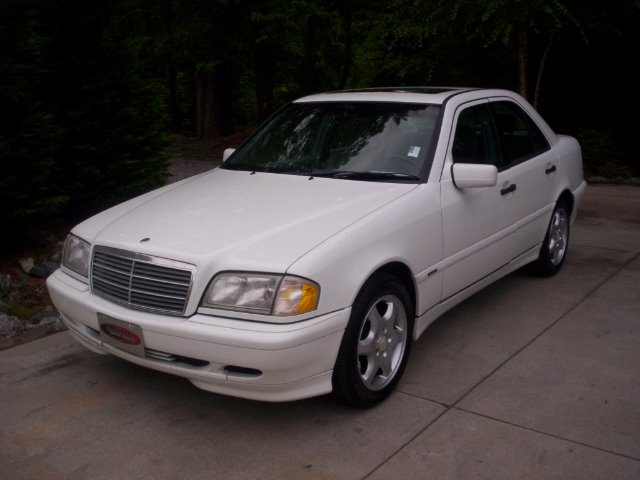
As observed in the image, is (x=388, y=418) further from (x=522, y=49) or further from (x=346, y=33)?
(x=346, y=33)

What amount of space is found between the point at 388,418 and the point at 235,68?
14.6m

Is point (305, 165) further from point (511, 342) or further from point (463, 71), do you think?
point (463, 71)

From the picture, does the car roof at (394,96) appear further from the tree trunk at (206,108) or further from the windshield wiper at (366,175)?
the tree trunk at (206,108)

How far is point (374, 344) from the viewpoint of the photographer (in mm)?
3730

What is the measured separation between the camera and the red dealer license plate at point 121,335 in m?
3.44

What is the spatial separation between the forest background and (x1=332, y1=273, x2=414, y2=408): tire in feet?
11.2

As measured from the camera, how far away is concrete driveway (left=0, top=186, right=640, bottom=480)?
3236mm

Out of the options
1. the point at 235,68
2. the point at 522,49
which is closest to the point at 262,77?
the point at 235,68

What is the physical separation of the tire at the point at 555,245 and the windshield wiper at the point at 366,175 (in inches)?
80.5

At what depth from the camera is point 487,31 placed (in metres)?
10.6

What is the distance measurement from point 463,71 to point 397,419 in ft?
32.6

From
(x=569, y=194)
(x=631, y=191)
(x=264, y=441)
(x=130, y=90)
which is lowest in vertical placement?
(x=631, y=191)

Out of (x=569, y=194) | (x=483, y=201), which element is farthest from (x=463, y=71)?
(x=483, y=201)

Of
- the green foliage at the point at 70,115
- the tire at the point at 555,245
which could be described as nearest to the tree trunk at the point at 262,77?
the green foliage at the point at 70,115
